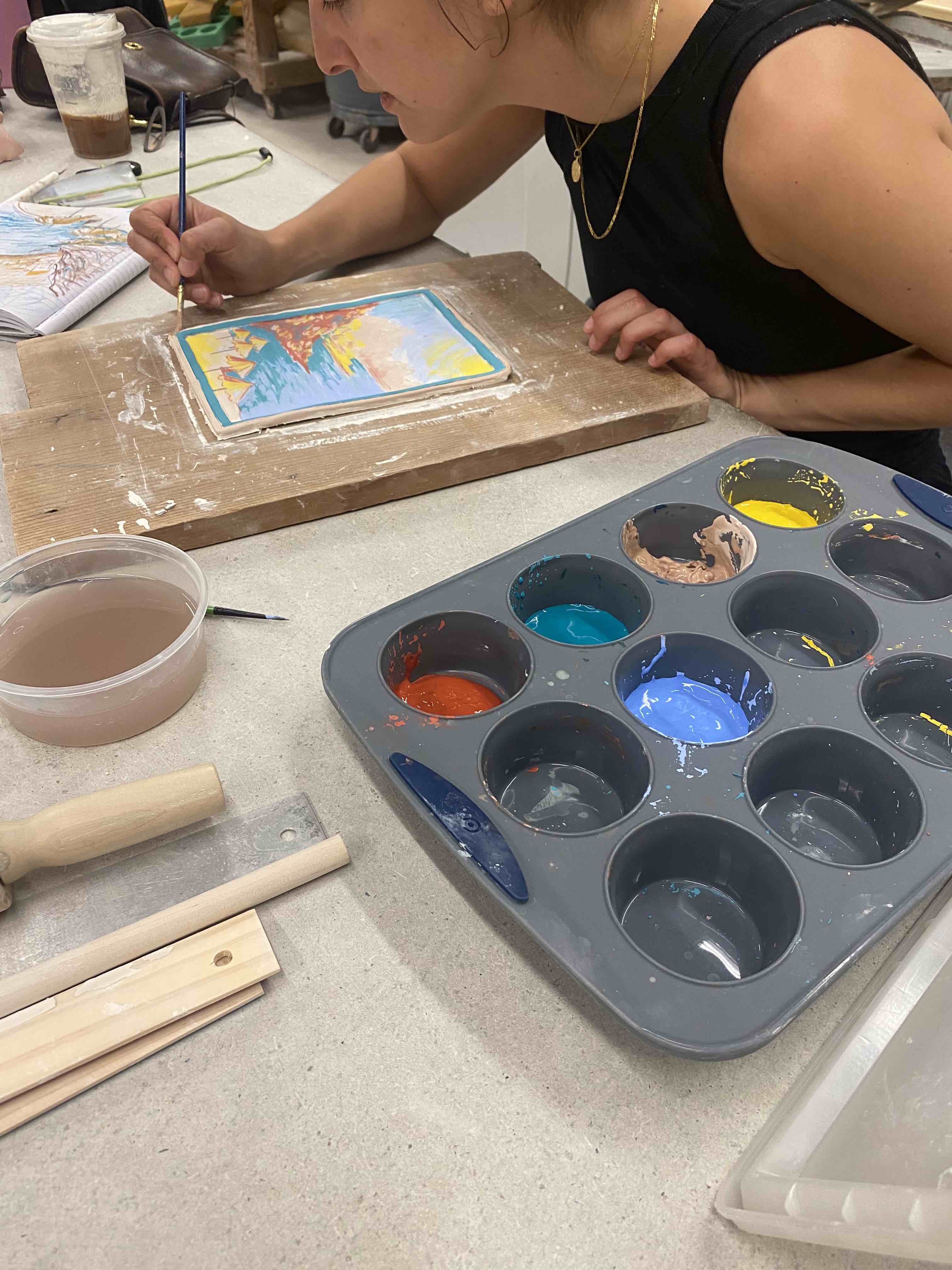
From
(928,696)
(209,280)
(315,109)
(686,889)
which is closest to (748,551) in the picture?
(928,696)

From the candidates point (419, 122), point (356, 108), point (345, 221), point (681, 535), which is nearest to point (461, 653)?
point (681, 535)

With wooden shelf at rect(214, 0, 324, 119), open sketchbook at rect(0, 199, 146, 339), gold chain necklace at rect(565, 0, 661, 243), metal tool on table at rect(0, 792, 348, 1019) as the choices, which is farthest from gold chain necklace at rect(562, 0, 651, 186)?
wooden shelf at rect(214, 0, 324, 119)

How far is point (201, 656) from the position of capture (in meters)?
0.69

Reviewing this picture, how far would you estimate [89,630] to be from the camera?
2.25ft

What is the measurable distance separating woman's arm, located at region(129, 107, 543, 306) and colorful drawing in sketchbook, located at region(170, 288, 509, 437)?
0.12 meters

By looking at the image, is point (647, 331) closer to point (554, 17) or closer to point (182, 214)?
point (554, 17)

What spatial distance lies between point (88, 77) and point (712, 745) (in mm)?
1773

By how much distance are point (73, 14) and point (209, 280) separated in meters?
0.94

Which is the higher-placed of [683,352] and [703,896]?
[683,352]

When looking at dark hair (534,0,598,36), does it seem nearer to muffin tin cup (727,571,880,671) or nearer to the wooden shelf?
muffin tin cup (727,571,880,671)

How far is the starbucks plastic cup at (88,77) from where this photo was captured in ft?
5.00

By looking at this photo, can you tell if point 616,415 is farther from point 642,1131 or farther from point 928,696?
point 642,1131

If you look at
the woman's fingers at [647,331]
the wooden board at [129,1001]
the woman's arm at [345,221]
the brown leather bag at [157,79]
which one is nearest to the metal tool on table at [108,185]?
the brown leather bag at [157,79]

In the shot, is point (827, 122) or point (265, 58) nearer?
point (827, 122)
